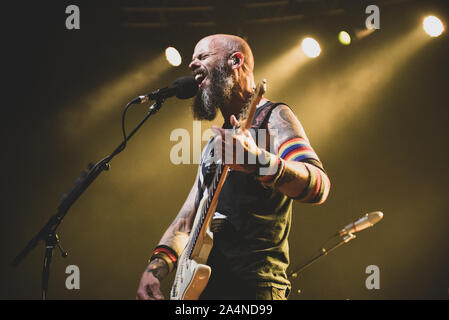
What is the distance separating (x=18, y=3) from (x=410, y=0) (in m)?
4.78

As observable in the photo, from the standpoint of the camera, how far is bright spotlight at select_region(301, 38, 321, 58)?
5.23 m

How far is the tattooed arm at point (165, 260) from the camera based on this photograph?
2033 millimetres

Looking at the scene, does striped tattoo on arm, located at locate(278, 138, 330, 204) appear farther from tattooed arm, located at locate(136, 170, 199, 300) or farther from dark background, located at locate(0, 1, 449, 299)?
dark background, located at locate(0, 1, 449, 299)

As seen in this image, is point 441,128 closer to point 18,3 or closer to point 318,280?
point 318,280

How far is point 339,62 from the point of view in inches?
205

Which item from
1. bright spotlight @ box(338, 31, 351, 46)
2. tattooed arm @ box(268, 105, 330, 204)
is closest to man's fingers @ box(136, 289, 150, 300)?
tattooed arm @ box(268, 105, 330, 204)

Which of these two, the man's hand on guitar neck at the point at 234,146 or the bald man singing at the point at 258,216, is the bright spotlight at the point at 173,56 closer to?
the bald man singing at the point at 258,216

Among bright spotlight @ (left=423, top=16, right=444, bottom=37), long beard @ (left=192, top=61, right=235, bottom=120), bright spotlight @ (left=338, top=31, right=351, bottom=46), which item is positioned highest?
bright spotlight @ (left=338, top=31, right=351, bottom=46)

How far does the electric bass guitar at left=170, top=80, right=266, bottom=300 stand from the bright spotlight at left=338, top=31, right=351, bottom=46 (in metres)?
4.04

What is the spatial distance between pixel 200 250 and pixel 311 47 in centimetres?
413

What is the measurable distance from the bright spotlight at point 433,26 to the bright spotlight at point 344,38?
34.8 inches
